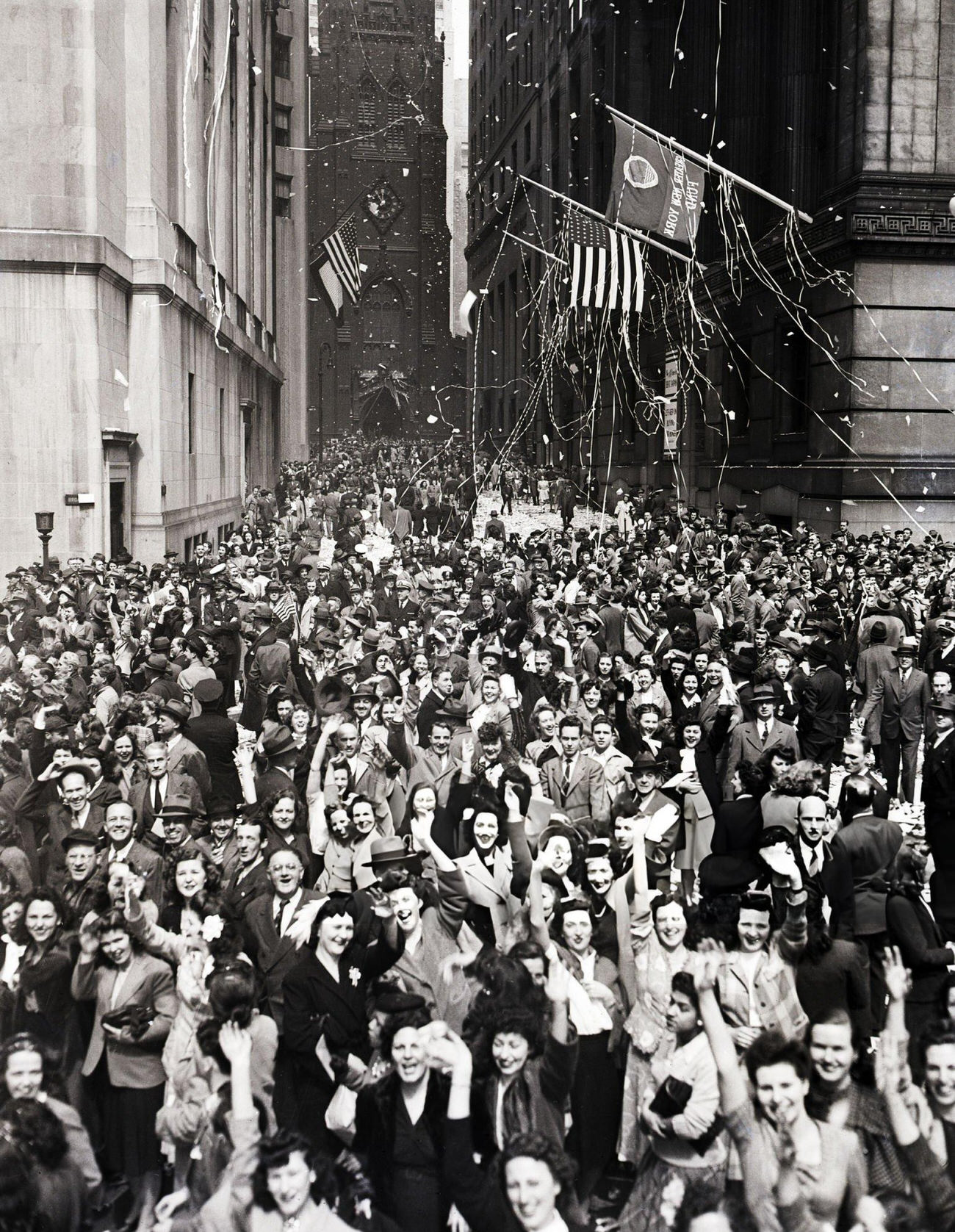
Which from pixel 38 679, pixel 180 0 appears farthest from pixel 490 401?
pixel 38 679

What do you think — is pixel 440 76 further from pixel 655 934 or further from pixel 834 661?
pixel 655 934

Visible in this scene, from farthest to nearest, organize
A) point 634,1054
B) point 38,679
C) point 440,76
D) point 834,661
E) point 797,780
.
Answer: point 440,76
point 834,661
point 38,679
point 797,780
point 634,1054

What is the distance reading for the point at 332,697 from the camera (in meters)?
9.87

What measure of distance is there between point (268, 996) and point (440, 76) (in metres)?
93.1

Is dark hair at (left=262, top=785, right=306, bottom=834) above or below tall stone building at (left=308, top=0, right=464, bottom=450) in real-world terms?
below

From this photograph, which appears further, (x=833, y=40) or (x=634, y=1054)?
(x=833, y=40)

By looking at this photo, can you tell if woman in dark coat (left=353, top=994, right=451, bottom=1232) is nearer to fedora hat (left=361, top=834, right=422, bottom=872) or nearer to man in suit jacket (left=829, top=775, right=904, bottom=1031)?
fedora hat (left=361, top=834, right=422, bottom=872)

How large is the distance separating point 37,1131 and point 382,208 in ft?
300

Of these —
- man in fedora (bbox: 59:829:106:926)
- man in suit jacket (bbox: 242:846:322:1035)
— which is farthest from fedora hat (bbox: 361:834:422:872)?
man in fedora (bbox: 59:829:106:926)

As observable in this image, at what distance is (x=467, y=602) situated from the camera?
50.3ft

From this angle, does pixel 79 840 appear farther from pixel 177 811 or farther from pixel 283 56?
pixel 283 56

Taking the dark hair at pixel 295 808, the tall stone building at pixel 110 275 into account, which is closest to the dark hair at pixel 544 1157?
the dark hair at pixel 295 808

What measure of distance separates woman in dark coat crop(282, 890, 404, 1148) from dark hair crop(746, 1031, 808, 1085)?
159cm

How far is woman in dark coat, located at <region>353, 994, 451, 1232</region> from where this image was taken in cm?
476
